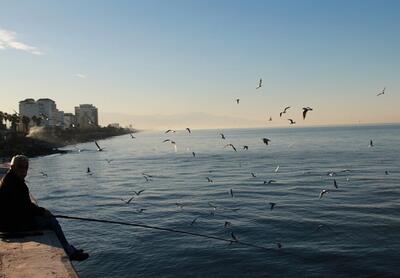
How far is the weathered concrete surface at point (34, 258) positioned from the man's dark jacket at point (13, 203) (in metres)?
0.46

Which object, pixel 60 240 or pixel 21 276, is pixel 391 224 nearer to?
pixel 60 240

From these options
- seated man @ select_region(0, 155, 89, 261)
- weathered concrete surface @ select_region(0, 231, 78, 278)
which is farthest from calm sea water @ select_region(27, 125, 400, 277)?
weathered concrete surface @ select_region(0, 231, 78, 278)

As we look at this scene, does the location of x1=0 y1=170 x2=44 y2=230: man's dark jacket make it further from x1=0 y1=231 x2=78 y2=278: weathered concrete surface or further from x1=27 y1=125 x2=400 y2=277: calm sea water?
x1=27 y1=125 x2=400 y2=277: calm sea water

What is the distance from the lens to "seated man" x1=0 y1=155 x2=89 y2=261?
35.5 feet

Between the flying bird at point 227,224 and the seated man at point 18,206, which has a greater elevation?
the seated man at point 18,206

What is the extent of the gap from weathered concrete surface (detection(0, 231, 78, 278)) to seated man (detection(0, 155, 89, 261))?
16.2 inches

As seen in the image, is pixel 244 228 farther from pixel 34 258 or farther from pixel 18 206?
pixel 34 258

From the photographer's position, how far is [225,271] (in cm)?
1639

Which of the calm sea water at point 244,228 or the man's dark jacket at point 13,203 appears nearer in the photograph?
the man's dark jacket at point 13,203

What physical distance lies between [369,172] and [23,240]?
1608 inches

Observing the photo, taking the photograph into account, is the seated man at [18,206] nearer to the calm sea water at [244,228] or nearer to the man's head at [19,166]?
the man's head at [19,166]

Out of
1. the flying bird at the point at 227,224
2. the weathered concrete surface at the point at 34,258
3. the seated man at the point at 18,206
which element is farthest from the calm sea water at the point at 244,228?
the weathered concrete surface at the point at 34,258

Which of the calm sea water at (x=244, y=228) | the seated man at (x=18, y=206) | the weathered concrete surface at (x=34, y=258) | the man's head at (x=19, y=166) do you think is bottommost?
the calm sea water at (x=244, y=228)

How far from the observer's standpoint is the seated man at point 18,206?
10.8 metres
